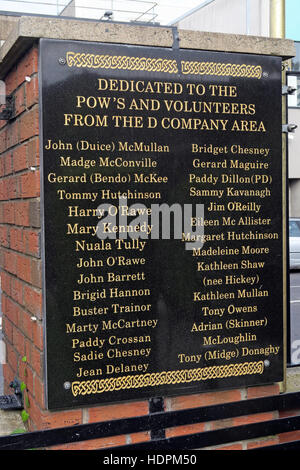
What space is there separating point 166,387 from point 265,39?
1.40m

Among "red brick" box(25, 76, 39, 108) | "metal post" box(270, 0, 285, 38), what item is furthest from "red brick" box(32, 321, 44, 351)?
"metal post" box(270, 0, 285, 38)

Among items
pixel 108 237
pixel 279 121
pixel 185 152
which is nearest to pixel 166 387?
pixel 108 237

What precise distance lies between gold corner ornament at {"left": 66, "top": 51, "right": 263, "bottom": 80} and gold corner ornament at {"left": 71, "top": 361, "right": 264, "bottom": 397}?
3.63 feet

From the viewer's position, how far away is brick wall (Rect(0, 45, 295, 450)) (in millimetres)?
2258

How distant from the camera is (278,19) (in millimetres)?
3406

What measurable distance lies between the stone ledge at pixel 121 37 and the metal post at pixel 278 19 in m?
0.83

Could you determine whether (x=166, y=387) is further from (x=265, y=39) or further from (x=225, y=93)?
(x=265, y=39)

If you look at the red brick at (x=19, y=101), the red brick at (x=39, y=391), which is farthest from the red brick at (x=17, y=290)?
the red brick at (x=19, y=101)

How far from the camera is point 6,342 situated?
119 inches

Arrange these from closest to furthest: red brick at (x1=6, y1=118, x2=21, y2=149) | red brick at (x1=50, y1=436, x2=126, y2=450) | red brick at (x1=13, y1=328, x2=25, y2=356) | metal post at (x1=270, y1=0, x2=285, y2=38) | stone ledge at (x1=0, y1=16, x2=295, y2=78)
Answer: stone ledge at (x1=0, y1=16, x2=295, y2=78) → red brick at (x1=50, y1=436, x2=126, y2=450) → red brick at (x1=6, y1=118, x2=21, y2=149) → red brick at (x1=13, y1=328, x2=25, y2=356) → metal post at (x1=270, y1=0, x2=285, y2=38)

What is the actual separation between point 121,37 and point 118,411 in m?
1.35

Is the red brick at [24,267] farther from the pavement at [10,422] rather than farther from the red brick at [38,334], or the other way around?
the pavement at [10,422]

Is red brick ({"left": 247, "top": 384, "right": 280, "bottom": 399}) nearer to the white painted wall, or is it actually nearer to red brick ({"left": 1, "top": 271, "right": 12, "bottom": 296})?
red brick ({"left": 1, "top": 271, "right": 12, "bottom": 296})

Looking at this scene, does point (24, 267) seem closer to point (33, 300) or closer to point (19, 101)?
point (33, 300)
